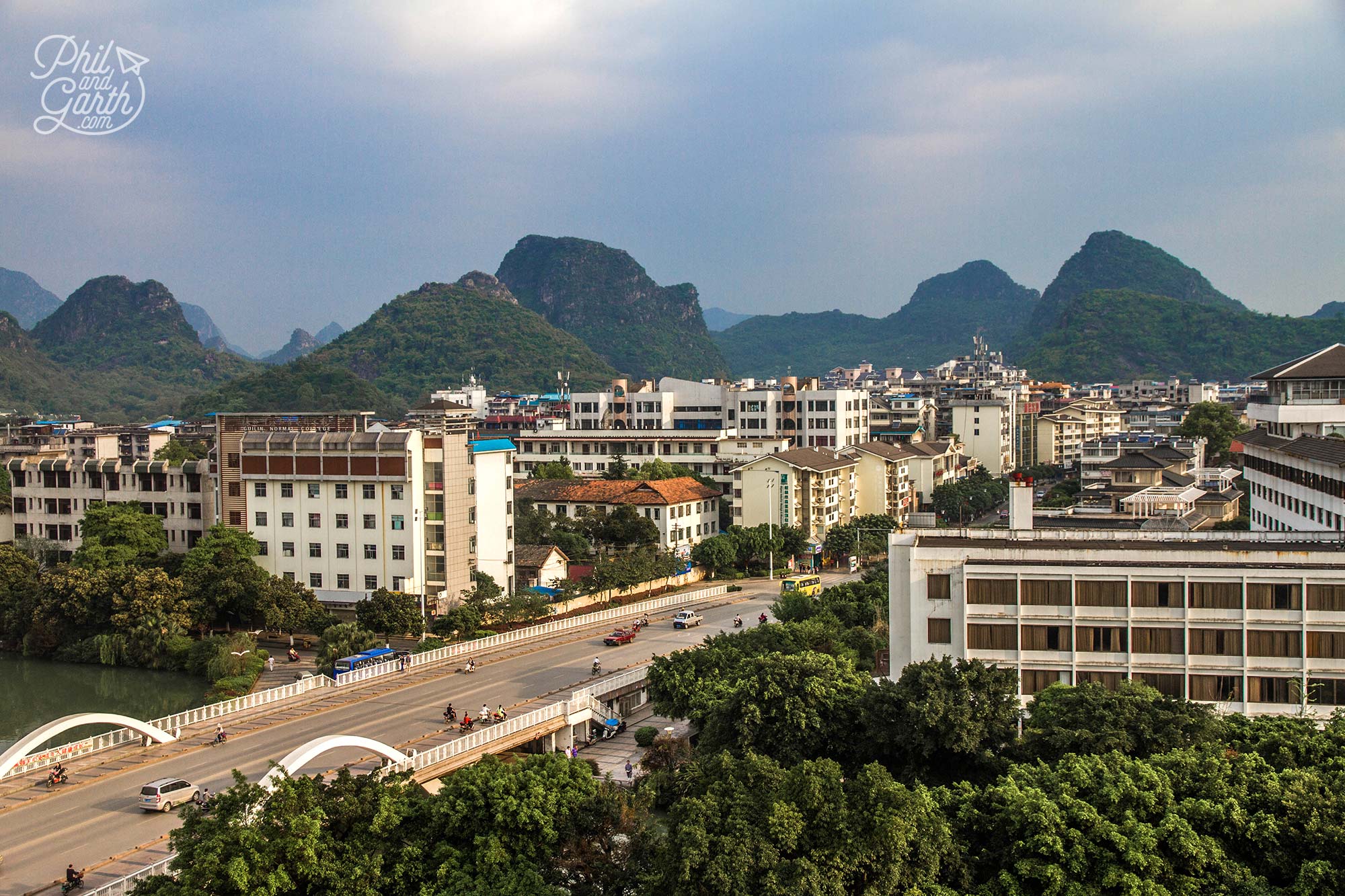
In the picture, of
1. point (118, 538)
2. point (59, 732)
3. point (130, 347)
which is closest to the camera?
point (59, 732)

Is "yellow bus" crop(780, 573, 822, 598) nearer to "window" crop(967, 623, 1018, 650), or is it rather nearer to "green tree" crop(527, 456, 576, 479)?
"green tree" crop(527, 456, 576, 479)

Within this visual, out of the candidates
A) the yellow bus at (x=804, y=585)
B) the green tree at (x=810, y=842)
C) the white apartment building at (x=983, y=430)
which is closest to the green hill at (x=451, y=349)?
the white apartment building at (x=983, y=430)

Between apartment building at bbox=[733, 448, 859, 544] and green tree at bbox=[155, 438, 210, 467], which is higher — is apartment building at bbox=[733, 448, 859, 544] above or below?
below

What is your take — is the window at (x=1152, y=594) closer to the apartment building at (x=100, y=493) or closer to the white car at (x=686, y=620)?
the white car at (x=686, y=620)

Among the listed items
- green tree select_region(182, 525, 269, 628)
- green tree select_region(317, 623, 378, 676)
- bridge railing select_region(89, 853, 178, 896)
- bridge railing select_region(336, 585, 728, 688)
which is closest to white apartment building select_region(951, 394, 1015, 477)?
bridge railing select_region(336, 585, 728, 688)

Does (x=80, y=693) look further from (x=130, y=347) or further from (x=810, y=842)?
(x=130, y=347)

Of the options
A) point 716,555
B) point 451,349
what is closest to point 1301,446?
point 716,555

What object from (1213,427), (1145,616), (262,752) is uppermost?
(1213,427)
